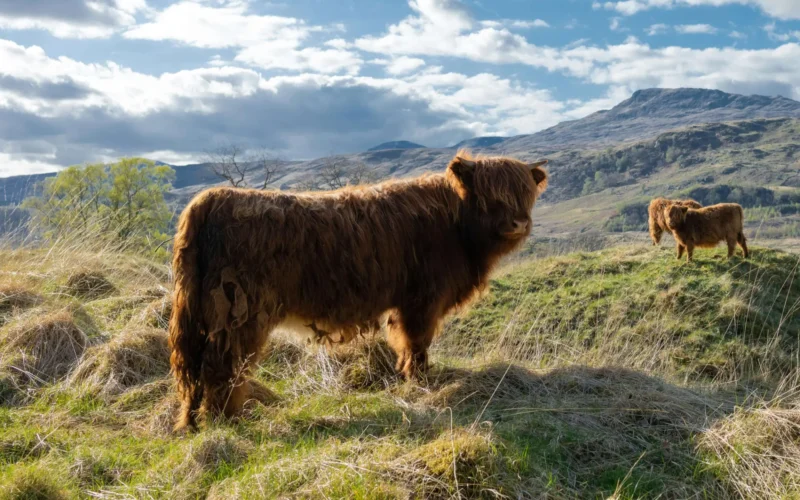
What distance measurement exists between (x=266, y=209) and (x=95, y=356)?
213cm

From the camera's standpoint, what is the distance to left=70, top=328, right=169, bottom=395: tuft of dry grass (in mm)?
4688

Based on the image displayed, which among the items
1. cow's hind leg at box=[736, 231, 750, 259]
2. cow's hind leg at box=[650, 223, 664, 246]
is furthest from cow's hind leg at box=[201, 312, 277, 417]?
cow's hind leg at box=[650, 223, 664, 246]

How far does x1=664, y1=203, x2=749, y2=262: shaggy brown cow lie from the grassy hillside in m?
1.04

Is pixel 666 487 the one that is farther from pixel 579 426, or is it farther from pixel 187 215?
pixel 187 215

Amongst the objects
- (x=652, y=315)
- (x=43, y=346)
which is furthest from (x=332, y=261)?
(x=652, y=315)

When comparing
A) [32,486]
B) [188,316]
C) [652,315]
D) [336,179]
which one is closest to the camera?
[32,486]

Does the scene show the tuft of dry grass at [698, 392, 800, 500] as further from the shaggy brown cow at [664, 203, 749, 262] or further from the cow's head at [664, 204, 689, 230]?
the cow's head at [664, 204, 689, 230]

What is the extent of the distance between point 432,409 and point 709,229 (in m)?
6.37

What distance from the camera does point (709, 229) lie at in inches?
338

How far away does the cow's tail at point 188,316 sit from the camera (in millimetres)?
3951

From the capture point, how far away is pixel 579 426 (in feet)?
12.0

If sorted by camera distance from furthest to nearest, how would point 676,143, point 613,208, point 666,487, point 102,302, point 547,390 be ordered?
point 676,143 < point 613,208 < point 102,302 < point 547,390 < point 666,487

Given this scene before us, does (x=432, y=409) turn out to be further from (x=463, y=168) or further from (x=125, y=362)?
(x=125, y=362)

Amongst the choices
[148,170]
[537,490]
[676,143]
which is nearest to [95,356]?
[537,490]
